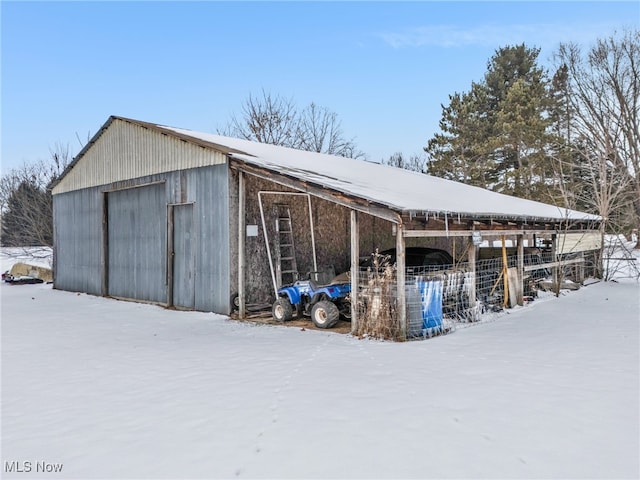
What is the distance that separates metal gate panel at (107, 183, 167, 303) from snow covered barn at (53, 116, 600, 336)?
0.03 meters

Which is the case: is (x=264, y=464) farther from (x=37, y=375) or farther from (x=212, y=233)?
(x=212, y=233)

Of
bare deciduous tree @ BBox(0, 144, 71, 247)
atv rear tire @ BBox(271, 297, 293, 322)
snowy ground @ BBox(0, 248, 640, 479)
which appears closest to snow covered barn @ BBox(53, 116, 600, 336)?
atv rear tire @ BBox(271, 297, 293, 322)

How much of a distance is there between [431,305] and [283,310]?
2.71 meters

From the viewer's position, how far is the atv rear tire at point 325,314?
25.7ft

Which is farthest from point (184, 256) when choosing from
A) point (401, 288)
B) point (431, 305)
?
point (431, 305)

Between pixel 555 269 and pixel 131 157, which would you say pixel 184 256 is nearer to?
pixel 131 157

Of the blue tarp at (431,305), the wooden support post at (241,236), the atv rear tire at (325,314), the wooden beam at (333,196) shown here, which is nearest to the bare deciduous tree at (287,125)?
the wooden support post at (241,236)

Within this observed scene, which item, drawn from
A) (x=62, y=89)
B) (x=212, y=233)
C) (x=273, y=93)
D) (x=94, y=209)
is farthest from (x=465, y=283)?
(x=273, y=93)

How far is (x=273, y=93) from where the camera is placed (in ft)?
97.7

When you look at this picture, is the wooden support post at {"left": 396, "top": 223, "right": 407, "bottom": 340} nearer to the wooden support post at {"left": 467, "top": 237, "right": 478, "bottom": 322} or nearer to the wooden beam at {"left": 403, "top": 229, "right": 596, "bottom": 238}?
the wooden beam at {"left": 403, "top": 229, "right": 596, "bottom": 238}

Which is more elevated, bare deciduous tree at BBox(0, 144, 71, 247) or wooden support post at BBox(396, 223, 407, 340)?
bare deciduous tree at BBox(0, 144, 71, 247)

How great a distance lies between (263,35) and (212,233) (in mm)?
11675

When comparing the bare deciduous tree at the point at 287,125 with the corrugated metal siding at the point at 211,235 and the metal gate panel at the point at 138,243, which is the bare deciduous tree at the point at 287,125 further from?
the corrugated metal siding at the point at 211,235

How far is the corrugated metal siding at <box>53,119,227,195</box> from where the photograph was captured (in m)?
10.0
